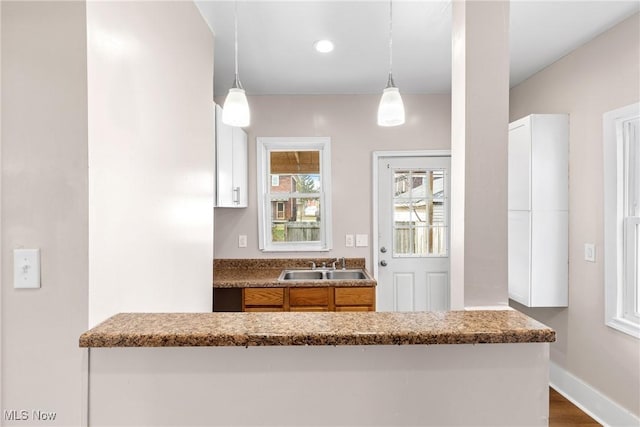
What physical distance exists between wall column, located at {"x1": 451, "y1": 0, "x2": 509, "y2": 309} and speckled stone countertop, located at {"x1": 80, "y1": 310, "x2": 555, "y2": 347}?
0.19m

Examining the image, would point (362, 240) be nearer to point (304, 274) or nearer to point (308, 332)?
point (304, 274)

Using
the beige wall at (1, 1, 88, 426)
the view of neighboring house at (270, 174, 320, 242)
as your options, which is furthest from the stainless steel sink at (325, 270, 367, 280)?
the beige wall at (1, 1, 88, 426)

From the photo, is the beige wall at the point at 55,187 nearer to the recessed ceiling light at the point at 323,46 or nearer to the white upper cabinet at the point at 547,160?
the recessed ceiling light at the point at 323,46

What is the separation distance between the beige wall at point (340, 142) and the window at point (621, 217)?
1353mm

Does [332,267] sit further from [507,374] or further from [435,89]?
[507,374]

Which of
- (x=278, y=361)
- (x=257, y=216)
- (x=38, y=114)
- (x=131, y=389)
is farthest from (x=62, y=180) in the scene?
(x=257, y=216)

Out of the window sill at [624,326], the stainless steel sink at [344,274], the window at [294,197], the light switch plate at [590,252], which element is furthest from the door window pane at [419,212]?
the window sill at [624,326]

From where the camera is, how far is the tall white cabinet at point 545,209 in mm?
2615

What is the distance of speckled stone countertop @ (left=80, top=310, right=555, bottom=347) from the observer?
0.97 metres

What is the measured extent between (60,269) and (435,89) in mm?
3193

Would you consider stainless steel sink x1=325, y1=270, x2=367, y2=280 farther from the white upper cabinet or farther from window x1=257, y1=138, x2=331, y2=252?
the white upper cabinet

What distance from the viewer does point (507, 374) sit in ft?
3.37

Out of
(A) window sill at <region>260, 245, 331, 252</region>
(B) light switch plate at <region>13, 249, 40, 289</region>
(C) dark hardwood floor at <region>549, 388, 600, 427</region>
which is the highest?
(B) light switch plate at <region>13, 249, 40, 289</region>

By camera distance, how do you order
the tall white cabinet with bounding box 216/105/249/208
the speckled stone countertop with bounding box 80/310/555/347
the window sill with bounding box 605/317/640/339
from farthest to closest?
the tall white cabinet with bounding box 216/105/249/208, the window sill with bounding box 605/317/640/339, the speckled stone countertop with bounding box 80/310/555/347
